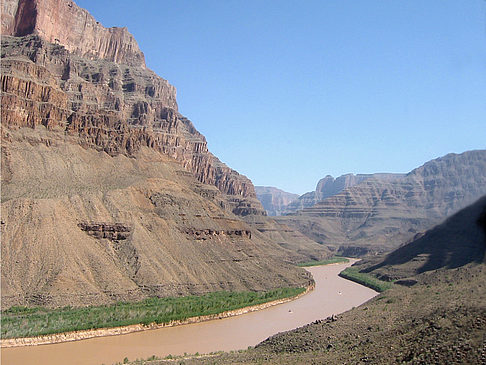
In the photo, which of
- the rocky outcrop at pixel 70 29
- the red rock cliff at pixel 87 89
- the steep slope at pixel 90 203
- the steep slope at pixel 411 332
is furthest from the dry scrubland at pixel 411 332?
the rocky outcrop at pixel 70 29

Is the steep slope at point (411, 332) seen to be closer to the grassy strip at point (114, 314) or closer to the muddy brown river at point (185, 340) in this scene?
the muddy brown river at point (185, 340)

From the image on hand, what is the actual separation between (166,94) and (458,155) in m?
134

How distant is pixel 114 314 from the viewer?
48.8 metres

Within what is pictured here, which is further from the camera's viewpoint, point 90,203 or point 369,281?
point 369,281

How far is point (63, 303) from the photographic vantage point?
160 feet

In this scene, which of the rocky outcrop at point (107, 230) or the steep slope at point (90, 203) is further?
the rocky outcrop at point (107, 230)

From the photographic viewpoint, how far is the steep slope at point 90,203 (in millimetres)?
53688

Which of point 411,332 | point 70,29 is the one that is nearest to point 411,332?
point 411,332

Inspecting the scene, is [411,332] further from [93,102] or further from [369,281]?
[93,102]

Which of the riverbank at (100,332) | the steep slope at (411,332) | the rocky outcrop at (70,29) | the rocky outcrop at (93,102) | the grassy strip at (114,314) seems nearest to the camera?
the steep slope at (411,332)

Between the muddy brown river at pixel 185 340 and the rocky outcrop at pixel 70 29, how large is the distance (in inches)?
3438

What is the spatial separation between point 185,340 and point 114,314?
8.38 metres

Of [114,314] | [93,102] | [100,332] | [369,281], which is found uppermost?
[93,102]

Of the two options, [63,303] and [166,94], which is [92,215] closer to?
[63,303]
